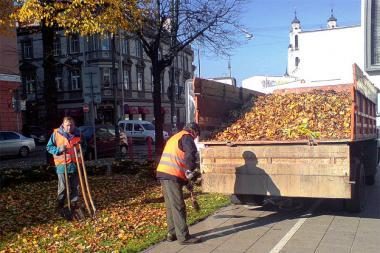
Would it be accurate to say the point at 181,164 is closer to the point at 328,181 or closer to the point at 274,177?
the point at 274,177

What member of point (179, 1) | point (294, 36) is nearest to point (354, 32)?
point (179, 1)

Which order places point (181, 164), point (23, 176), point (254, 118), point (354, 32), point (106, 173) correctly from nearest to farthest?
point (181, 164) → point (254, 118) → point (23, 176) → point (106, 173) → point (354, 32)

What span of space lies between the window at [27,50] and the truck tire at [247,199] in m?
54.0

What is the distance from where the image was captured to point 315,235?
7250 millimetres

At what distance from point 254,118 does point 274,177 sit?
1.64 meters

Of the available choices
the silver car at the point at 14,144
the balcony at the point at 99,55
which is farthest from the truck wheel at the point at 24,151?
the balcony at the point at 99,55

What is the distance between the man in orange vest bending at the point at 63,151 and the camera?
842 centimetres

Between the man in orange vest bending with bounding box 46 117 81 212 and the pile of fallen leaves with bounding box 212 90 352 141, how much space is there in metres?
2.35

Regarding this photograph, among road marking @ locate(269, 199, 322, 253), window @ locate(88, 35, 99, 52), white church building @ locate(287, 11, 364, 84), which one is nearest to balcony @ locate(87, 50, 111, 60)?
window @ locate(88, 35, 99, 52)

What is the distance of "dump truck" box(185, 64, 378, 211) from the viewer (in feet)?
24.1

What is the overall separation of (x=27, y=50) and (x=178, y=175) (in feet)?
184

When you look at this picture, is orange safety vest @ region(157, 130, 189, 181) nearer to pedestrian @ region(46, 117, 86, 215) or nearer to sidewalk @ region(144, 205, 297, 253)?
sidewalk @ region(144, 205, 297, 253)

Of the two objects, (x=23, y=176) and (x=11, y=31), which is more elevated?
(x=11, y=31)

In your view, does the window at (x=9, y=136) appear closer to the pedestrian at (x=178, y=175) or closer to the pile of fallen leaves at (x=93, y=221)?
the pile of fallen leaves at (x=93, y=221)
